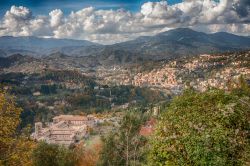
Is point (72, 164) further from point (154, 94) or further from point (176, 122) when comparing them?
point (154, 94)

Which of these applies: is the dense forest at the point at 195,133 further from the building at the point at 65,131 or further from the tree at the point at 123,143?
the building at the point at 65,131

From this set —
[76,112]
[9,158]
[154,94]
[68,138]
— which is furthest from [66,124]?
[9,158]

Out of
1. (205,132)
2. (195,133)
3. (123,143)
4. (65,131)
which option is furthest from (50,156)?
(65,131)

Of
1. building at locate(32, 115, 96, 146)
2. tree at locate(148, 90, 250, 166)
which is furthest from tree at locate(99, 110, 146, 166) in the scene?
building at locate(32, 115, 96, 146)

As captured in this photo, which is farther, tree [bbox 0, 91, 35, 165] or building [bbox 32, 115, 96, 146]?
building [bbox 32, 115, 96, 146]

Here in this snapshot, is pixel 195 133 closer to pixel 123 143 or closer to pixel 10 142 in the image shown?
pixel 10 142

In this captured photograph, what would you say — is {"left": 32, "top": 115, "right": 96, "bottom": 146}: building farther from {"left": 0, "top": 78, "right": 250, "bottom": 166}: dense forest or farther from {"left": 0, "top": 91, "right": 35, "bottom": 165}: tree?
{"left": 0, "top": 78, "right": 250, "bottom": 166}: dense forest

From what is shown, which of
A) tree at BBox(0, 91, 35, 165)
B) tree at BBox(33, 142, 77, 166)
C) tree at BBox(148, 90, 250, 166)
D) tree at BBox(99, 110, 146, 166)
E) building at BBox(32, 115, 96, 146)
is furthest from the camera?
building at BBox(32, 115, 96, 146)
